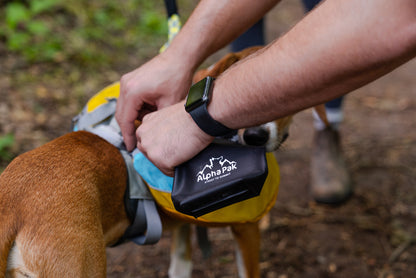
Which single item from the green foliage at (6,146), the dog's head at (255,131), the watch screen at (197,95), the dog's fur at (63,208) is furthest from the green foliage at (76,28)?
the watch screen at (197,95)

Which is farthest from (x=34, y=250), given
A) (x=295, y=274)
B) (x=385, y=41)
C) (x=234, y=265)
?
(x=295, y=274)

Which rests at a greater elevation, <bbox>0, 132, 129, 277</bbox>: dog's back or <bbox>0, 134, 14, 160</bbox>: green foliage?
<bbox>0, 132, 129, 277</bbox>: dog's back

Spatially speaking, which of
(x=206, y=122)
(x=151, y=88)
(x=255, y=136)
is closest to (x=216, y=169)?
(x=206, y=122)

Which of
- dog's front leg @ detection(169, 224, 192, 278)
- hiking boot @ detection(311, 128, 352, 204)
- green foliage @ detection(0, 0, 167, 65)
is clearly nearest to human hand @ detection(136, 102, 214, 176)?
dog's front leg @ detection(169, 224, 192, 278)

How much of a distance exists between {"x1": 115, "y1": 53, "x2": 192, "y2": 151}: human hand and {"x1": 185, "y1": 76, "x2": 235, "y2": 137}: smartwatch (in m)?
0.28

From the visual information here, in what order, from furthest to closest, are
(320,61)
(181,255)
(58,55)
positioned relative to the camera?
(58,55)
(181,255)
(320,61)

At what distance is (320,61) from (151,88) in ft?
2.12

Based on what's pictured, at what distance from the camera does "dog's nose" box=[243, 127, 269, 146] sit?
5.18 feet

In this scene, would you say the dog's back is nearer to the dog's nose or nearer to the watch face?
the watch face

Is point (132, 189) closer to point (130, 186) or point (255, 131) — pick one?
point (130, 186)

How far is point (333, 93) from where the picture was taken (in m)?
0.97

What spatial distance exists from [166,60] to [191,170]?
0.48 meters

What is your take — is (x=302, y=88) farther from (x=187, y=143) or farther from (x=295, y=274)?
(x=295, y=274)

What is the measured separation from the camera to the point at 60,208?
1.11 m
